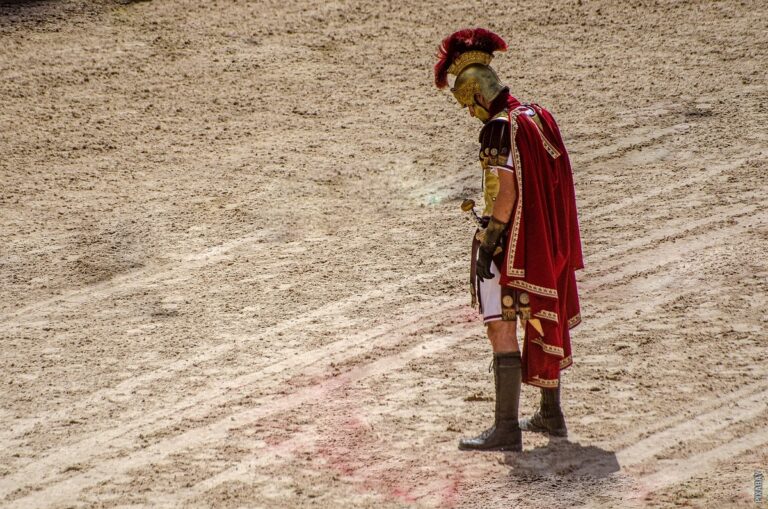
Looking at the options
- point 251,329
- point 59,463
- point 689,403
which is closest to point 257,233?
point 251,329

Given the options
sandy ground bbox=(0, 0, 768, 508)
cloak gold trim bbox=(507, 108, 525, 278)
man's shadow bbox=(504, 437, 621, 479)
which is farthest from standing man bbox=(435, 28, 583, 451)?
sandy ground bbox=(0, 0, 768, 508)

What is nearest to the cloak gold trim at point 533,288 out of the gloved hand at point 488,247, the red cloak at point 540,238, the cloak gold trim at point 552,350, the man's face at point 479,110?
the red cloak at point 540,238

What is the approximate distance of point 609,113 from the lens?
1205cm

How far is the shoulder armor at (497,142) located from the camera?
20.8 ft

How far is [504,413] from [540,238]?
3.35ft

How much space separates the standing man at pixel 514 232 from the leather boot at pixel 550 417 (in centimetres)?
21

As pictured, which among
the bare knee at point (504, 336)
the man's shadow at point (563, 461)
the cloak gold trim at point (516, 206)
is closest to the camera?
the cloak gold trim at point (516, 206)

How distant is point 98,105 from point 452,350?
594 cm

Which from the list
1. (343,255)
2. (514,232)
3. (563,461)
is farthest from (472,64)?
(343,255)

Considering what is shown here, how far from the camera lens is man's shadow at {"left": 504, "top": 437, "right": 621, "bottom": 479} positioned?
645 cm

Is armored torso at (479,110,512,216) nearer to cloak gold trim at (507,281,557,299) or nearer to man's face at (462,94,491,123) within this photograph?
man's face at (462,94,491,123)

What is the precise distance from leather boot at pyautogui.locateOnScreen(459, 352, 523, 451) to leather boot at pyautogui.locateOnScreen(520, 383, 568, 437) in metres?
0.18

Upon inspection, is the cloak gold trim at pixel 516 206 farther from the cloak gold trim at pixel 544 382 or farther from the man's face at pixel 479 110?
Result: the cloak gold trim at pixel 544 382

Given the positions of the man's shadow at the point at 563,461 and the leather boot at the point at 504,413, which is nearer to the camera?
the man's shadow at the point at 563,461
